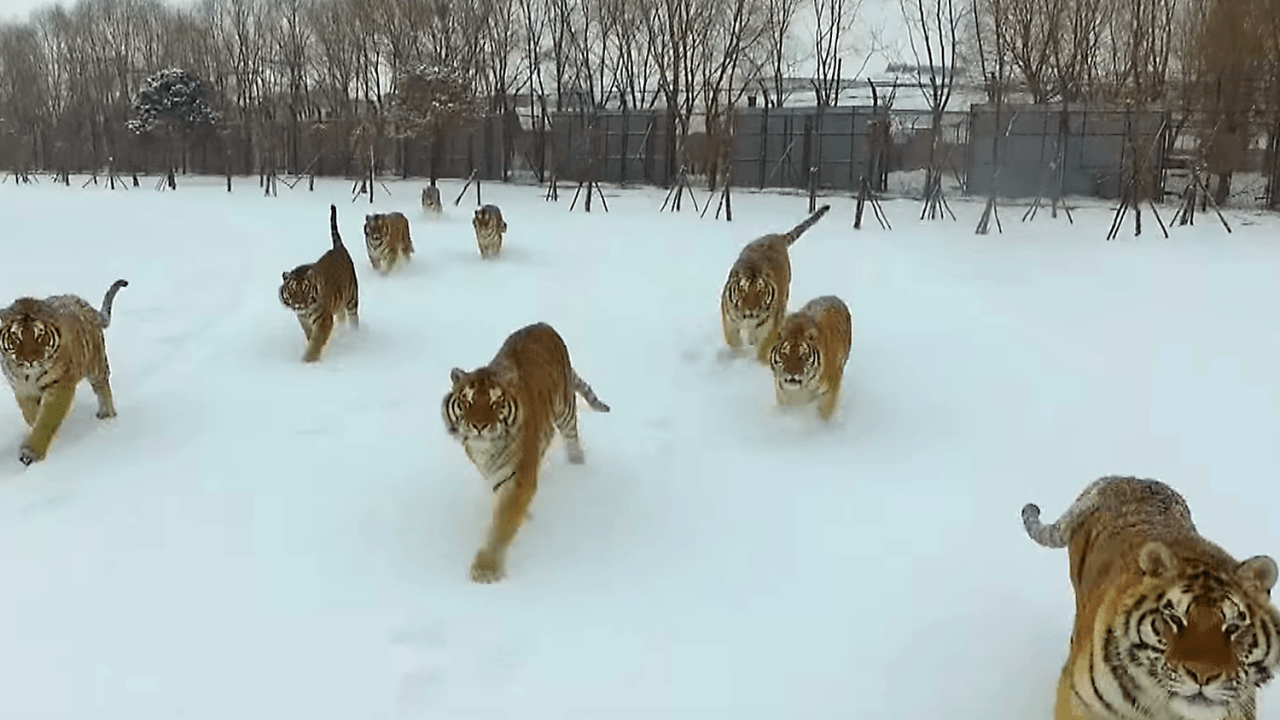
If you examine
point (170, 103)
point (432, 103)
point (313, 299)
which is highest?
point (170, 103)

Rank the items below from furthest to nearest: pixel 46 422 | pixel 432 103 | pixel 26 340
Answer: pixel 432 103 → pixel 46 422 → pixel 26 340

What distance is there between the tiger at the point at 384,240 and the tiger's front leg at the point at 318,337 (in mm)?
3790

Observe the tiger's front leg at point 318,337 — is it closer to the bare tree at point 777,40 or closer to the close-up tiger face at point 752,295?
the close-up tiger face at point 752,295

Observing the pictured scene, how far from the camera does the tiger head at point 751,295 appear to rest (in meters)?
6.65

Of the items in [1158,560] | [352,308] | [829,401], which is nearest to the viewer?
[1158,560]

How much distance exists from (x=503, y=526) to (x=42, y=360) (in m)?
2.68

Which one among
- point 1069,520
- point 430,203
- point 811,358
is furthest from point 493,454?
point 430,203

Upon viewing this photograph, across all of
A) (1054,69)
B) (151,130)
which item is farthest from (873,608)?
(151,130)

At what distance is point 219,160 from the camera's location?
35.4 meters

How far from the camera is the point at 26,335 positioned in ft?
15.4

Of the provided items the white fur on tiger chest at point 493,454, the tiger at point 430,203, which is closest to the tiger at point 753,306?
the white fur on tiger chest at point 493,454

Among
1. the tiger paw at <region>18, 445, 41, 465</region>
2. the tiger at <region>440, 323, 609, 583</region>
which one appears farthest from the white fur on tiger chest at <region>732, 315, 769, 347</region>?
the tiger paw at <region>18, 445, 41, 465</region>

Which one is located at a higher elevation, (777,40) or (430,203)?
(777,40)

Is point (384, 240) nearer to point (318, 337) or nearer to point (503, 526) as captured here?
point (318, 337)
